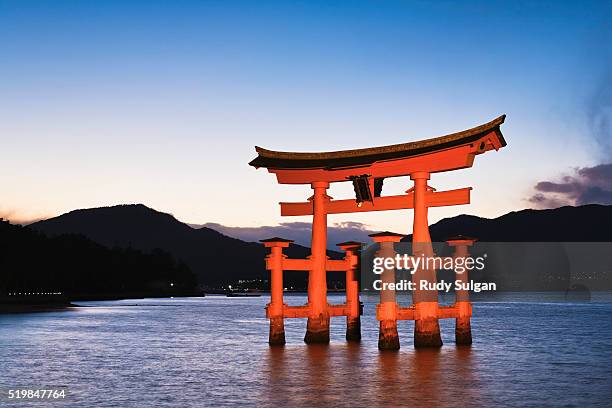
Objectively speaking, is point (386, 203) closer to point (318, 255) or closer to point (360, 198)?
point (360, 198)

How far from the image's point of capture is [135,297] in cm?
17150

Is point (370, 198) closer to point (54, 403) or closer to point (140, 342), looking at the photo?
point (54, 403)

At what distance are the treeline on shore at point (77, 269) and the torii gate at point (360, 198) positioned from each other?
70301 millimetres

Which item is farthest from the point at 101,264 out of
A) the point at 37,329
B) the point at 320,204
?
the point at 320,204

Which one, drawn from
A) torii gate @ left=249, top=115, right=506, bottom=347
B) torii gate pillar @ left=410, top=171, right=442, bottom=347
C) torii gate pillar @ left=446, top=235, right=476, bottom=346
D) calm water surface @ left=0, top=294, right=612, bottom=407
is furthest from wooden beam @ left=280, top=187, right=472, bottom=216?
calm water surface @ left=0, top=294, right=612, bottom=407

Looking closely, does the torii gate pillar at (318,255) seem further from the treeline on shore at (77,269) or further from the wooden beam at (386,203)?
the treeline on shore at (77,269)

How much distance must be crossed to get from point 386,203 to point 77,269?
346 feet

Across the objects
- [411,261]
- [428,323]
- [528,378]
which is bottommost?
[528,378]

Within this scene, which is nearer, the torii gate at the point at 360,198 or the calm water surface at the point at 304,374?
the calm water surface at the point at 304,374

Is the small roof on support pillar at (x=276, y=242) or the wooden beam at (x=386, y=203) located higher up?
the wooden beam at (x=386, y=203)

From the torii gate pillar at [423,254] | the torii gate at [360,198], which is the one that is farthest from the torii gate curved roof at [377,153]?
the torii gate pillar at [423,254]

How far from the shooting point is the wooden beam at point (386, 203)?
90.2ft

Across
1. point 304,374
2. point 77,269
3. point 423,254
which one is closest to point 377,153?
point 423,254

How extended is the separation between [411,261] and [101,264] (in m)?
118
